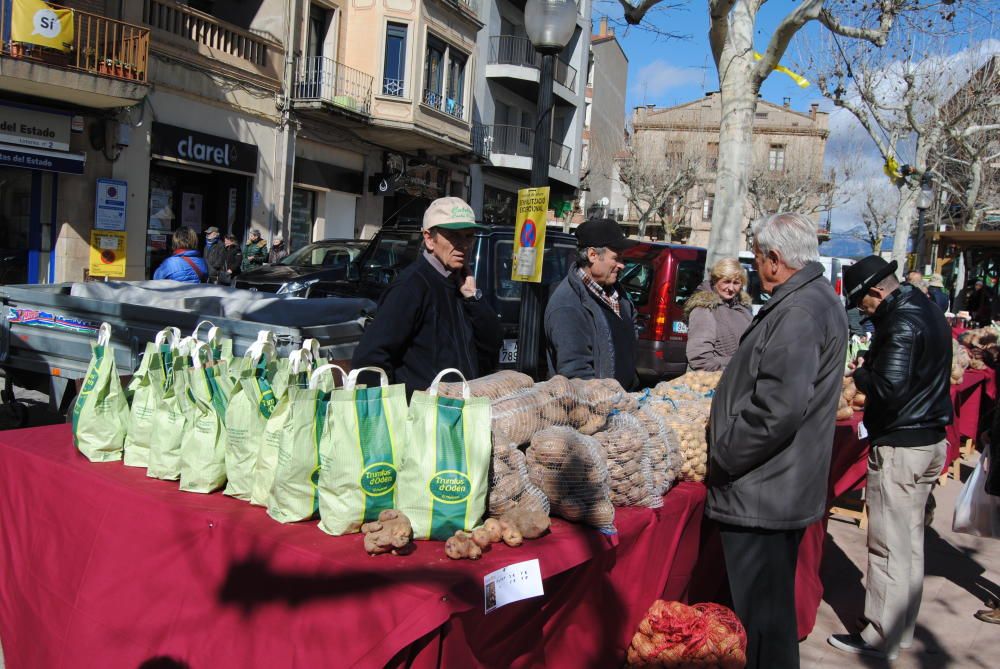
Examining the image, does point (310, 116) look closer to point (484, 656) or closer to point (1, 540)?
point (1, 540)

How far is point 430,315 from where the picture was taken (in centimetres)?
318

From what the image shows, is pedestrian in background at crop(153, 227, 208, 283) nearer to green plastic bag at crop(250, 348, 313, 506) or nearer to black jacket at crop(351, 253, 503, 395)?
black jacket at crop(351, 253, 503, 395)

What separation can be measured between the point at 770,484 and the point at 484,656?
4.26 feet

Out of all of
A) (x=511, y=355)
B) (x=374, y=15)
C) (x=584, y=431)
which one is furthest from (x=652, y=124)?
(x=584, y=431)

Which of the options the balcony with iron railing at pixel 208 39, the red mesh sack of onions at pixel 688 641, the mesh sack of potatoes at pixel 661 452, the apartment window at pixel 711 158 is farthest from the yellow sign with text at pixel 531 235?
the apartment window at pixel 711 158

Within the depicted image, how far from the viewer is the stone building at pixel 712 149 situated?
4593cm

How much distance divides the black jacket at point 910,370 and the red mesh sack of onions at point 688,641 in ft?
4.83

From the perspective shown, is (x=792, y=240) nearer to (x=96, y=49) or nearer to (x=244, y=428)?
(x=244, y=428)

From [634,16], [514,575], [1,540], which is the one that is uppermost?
[634,16]

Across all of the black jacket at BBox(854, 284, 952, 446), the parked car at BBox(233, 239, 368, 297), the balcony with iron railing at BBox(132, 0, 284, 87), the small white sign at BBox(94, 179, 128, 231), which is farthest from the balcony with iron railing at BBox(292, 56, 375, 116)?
the black jacket at BBox(854, 284, 952, 446)

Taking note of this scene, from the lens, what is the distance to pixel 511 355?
7785mm

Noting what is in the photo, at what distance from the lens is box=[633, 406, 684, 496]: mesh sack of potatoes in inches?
119

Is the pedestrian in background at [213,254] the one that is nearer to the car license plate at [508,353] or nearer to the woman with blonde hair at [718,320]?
the car license plate at [508,353]

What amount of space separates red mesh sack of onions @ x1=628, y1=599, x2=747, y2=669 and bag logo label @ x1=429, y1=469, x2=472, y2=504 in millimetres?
1087
